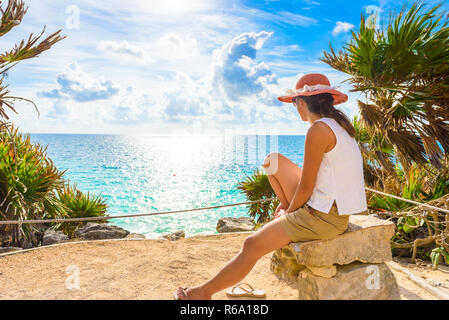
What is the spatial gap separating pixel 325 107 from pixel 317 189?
0.56 m

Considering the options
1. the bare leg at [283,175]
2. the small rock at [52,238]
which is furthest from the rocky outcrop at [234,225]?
the bare leg at [283,175]

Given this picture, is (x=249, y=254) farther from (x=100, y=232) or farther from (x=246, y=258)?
(x=100, y=232)

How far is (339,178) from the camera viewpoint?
223 centimetres

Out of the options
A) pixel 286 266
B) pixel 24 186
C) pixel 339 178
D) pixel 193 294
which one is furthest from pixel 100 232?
pixel 339 178

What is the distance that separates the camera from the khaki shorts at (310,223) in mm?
2271

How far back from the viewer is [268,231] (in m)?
2.32

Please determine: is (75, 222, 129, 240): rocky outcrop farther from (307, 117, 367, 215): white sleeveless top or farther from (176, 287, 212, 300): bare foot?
(307, 117, 367, 215): white sleeveless top

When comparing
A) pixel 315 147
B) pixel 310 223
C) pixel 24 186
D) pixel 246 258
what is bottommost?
pixel 246 258

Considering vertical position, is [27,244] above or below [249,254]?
below

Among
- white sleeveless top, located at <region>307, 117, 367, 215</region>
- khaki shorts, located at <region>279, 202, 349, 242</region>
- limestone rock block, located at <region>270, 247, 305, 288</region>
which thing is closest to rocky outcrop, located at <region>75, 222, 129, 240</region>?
limestone rock block, located at <region>270, 247, 305, 288</region>
